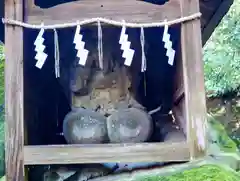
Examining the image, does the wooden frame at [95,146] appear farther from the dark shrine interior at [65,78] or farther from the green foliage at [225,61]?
the green foliage at [225,61]

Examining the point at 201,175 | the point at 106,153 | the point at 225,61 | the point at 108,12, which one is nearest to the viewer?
the point at 201,175

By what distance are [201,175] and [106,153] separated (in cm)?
49

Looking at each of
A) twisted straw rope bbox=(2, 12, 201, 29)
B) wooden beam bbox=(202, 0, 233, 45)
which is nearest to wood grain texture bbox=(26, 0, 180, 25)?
twisted straw rope bbox=(2, 12, 201, 29)

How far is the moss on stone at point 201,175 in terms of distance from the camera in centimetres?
221

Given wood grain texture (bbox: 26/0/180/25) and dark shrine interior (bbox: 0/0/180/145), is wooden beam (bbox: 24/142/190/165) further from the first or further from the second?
wood grain texture (bbox: 26/0/180/25)

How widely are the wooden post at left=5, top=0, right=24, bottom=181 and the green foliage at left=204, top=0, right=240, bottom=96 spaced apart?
157 inches

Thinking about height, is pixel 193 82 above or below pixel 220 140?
above

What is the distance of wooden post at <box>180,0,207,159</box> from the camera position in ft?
7.58

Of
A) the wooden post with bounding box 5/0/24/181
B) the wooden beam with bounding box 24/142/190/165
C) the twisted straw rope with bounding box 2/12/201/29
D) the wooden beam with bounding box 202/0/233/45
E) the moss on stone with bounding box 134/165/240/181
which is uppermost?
the wooden beam with bounding box 202/0/233/45

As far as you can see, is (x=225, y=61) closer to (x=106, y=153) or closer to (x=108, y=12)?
(x=108, y=12)

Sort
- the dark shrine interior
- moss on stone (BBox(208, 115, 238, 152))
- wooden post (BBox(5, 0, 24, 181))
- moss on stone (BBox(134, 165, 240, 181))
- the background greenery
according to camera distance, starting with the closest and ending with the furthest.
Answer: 1. moss on stone (BBox(134, 165, 240, 181))
2. wooden post (BBox(5, 0, 24, 181))
3. the dark shrine interior
4. moss on stone (BBox(208, 115, 238, 152))
5. the background greenery

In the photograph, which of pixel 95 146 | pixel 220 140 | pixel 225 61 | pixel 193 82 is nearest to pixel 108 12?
pixel 193 82

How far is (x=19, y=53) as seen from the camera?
7.89ft

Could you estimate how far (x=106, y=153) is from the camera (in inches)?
92.3
